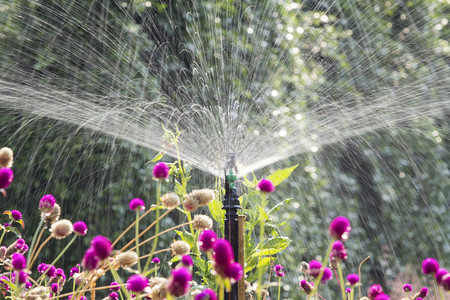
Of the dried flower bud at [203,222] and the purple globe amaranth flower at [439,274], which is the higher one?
the dried flower bud at [203,222]

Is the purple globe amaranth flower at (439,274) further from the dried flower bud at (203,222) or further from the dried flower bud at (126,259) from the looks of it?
the dried flower bud at (126,259)

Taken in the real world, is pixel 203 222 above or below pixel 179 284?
above

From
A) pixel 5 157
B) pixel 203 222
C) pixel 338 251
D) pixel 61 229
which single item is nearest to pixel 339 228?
pixel 338 251

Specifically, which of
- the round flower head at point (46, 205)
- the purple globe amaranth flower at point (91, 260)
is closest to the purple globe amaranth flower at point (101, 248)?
the purple globe amaranth flower at point (91, 260)

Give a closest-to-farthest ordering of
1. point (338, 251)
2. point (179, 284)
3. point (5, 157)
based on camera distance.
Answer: point (179, 284) → point (338, 251) → point (5, 157)

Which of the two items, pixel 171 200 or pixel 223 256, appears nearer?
pixel 223 256

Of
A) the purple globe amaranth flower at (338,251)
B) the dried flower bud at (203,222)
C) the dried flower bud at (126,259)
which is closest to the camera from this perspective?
the purple globe amaranth flower at (338,251)

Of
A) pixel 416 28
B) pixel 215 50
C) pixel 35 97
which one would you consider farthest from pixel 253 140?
pixel 416 28

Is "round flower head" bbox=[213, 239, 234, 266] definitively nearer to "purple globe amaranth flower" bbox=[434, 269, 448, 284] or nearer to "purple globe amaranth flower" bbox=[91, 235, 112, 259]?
"purple globe amaranth flower" bbox=[91, 235, 112, 259]

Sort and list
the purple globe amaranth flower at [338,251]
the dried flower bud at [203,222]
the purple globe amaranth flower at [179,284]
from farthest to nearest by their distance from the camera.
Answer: the dried flower bud at [203,222], the purple globe amaranth flower at [338,251], the purple globe amaranth flower at [179,284]

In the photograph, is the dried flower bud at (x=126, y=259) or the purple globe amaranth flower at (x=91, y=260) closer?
the purple globe amaranth flower at (x=91, y=260)

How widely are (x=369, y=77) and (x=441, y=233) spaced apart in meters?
1.65

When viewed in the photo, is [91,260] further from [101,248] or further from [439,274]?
[439,274]

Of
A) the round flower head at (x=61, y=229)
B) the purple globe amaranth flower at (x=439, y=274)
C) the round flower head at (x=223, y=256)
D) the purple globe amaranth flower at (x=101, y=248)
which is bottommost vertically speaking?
the purple globe amaranth flower at (x=439, y=274)
